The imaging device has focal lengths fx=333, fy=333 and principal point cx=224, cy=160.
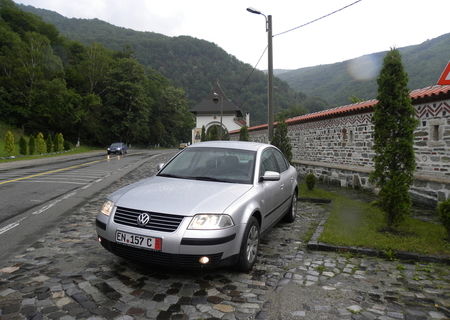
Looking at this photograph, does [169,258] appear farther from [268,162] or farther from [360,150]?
[360,150]

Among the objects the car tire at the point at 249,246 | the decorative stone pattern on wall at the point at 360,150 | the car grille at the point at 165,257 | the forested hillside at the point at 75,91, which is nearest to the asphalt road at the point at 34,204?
the car grille at the point at 165,257

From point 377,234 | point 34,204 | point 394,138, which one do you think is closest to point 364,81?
point 394,138

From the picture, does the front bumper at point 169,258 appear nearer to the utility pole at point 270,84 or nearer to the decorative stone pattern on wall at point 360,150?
the decorative stone pattern on wall at point 360,150

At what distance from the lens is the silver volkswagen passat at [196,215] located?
11.8ft

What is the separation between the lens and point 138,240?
3.66 m

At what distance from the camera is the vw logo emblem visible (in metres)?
3.70

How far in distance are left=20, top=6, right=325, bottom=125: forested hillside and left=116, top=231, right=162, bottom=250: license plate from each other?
2759 inches

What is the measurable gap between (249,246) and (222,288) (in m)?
0.70

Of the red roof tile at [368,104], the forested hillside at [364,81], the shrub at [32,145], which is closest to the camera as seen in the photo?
the red roof tile at [368,104]

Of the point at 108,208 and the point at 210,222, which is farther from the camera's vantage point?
the point at 108,208

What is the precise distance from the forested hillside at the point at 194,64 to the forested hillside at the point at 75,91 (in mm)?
14634

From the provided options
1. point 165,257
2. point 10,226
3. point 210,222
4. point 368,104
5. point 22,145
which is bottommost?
point 10,226

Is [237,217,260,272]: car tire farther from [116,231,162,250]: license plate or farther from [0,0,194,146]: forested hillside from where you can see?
[0,0,194,146]: forested hillside

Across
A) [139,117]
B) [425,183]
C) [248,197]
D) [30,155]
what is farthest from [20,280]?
[139,117]
